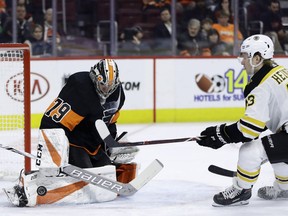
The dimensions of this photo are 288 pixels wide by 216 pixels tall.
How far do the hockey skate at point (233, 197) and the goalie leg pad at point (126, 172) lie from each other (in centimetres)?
50

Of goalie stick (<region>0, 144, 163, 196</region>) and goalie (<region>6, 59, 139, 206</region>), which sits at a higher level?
goalie (<region>6, 59, 139, 206</region>)

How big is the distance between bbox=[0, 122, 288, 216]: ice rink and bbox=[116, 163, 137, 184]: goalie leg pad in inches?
3.7

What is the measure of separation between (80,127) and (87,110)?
0.15 m

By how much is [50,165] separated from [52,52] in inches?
142

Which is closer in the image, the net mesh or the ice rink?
the ice rink

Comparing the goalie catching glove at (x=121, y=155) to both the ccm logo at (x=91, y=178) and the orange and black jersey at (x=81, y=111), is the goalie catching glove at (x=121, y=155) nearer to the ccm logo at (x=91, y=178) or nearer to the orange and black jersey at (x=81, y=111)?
the orange and black jersey at (x=81, y=111)

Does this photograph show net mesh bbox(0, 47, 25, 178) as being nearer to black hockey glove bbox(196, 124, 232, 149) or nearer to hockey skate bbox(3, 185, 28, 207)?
hockey skate bbox(3, 185, 28, 207)

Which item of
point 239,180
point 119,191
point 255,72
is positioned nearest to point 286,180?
point 239,180

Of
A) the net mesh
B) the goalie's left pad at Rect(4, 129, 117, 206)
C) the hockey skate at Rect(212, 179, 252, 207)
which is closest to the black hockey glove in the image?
the hockey skate at Rect(212, 179, 252, 207)

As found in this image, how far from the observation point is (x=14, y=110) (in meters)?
5.68

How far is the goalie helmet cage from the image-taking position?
476 cm

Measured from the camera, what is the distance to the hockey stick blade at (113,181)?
13.3 ft

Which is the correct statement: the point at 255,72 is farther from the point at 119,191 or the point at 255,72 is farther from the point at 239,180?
the point at 119,191

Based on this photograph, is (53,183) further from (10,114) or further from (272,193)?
(10,114)
